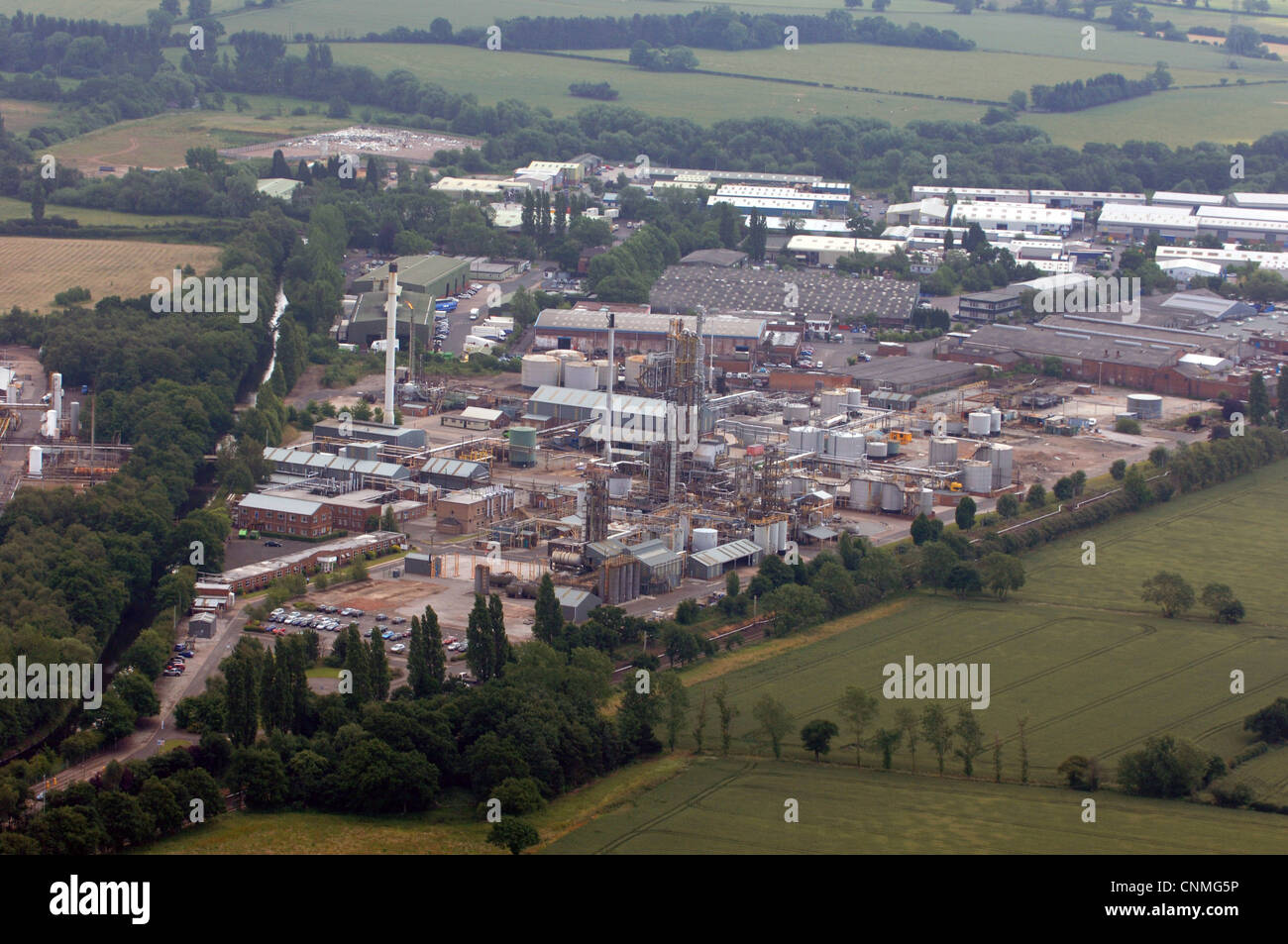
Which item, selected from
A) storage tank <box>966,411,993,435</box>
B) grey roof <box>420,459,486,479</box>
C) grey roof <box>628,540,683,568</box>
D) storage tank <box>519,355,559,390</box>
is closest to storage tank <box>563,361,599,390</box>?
storage tank <box>519,355,559,390</box>

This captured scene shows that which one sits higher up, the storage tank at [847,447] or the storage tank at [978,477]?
the storage tank at [847,447]

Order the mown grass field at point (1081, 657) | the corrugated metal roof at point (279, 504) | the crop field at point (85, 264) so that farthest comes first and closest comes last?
1. the crop field at point (85, 264)
2. the corrugated metal roof at point (279, 504)
3. the mown grass field at point (1081, 657)

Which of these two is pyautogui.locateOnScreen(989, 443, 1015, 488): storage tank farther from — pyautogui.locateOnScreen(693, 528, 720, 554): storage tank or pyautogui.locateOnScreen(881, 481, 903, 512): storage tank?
pyautogui.locateOnScreen(693, 528, 720, 554): storage tank

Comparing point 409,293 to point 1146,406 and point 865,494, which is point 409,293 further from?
point 1146,406

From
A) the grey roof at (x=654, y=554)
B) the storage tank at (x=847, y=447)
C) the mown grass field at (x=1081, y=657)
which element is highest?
the storage tank at (x=847, y=447)

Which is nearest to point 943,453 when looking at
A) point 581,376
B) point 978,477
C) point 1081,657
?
point 978,477

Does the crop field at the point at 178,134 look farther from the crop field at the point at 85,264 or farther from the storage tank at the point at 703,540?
the storage tank at the point at 703,540

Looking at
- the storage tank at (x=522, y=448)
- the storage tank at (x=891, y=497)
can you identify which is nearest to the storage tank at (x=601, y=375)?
the storage tank at (x=522, y=448)
